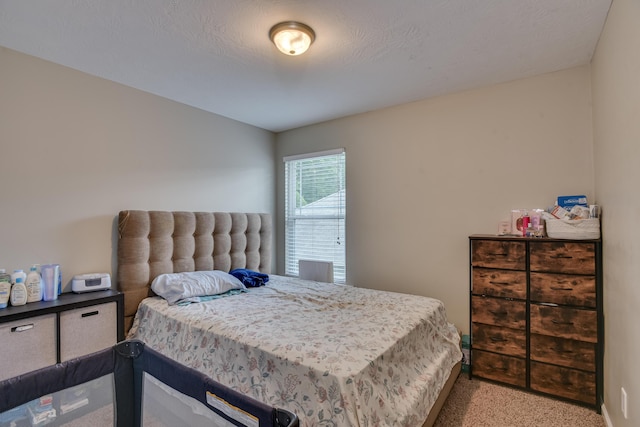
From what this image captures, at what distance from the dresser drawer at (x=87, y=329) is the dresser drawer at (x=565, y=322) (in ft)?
10.2

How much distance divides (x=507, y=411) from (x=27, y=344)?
3149 millimetres

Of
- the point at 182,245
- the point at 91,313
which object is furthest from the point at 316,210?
the point at 91,313

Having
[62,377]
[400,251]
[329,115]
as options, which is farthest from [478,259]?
[62,377]

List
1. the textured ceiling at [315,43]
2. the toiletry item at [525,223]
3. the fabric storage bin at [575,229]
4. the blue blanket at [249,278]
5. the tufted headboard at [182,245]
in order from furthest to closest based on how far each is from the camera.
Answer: the blue blanket at [249,278]
the tufted headboard at [182,245]
the toiletry item at [525,223]
the fabric storage bin at [575,229]
the textured ceiling at [315,43]

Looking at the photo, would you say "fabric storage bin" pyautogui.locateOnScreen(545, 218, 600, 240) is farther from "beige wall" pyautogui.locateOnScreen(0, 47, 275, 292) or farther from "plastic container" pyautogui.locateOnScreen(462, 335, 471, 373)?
"beige wall" pyautogui.locateOnScreen(0, 47, 275, 292)

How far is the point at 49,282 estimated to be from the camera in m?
2.13

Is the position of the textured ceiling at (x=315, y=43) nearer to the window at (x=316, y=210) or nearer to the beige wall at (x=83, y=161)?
the beige wall at (x=83, y=161)

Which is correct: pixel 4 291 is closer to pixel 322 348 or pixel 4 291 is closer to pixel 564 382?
pixel 322 348

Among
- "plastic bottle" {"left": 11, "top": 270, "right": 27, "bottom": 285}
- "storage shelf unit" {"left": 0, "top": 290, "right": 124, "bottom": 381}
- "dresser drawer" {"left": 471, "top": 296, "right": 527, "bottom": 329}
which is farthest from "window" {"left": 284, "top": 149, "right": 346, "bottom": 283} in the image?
"plastic bottle" {"left": 11, "top": 270, "right": 27, "bottom": 285}

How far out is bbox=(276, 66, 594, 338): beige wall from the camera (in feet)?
8.22

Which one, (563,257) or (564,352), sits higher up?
(563,257)

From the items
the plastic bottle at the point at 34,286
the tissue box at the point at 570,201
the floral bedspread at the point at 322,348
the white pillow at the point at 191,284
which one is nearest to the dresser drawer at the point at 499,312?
the floral bedspread at the point at 322,348

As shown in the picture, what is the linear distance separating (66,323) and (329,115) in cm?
298

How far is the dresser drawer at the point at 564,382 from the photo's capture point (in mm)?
2146
